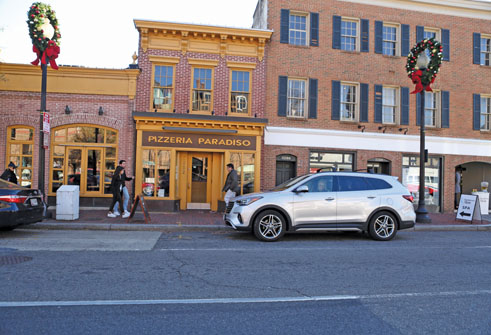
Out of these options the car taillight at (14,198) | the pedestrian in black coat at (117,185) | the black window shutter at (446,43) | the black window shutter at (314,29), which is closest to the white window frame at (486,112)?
the black window shutter at (446,43)

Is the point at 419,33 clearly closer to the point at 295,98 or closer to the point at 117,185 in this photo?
the point at 295,98

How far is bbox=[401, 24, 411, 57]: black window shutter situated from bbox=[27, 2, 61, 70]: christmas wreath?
1382cm

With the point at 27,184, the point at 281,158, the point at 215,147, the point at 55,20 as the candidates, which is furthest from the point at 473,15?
the point at 27,184

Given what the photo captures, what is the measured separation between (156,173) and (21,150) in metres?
5.02

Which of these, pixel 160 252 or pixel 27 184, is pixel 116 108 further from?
pixel 160 252

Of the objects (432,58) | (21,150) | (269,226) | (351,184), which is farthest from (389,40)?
(21,150)

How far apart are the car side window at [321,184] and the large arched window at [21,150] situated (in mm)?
10625

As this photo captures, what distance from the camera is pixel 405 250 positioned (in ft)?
26.0

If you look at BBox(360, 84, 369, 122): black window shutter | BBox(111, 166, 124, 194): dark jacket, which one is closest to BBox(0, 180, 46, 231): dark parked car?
BBox(111, 166, 124, 194): dark jacket

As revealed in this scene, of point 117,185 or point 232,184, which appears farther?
point 232,184

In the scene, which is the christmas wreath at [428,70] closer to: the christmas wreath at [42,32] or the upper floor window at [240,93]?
the upper floor window at [240,93]

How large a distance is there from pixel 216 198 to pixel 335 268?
29.2 ft

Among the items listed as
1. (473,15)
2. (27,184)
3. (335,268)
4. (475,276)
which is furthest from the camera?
(473,15)

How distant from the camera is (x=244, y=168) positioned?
1452cm
